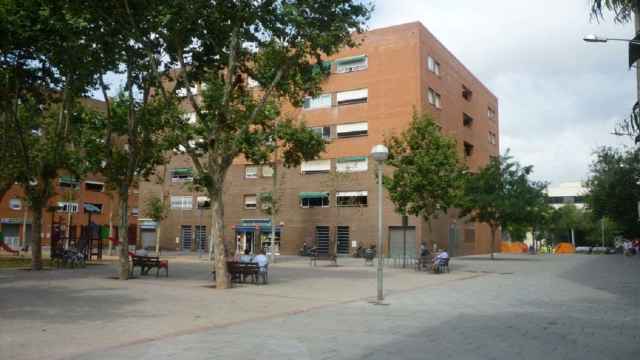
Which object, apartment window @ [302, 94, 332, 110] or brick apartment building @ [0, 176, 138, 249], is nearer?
apartment window @ [302, 94, 332, 110]

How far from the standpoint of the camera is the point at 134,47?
20547 millimetres

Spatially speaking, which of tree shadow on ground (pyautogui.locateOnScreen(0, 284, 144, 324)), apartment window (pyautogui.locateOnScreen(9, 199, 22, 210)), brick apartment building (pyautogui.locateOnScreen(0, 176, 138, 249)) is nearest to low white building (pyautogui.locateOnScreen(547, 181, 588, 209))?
brick apartment building (pyautogui.locateOnScreen(0, 176, 138, 249))

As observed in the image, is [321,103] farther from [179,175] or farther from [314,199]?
[179,175]

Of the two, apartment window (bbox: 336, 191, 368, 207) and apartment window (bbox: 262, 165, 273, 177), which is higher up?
apartment window (bbox: 262, 165, 273, 177)

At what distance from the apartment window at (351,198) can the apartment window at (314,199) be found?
1.25 m

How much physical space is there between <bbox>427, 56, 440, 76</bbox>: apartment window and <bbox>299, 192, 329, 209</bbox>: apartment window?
13.4 meters

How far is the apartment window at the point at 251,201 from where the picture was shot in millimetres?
53625

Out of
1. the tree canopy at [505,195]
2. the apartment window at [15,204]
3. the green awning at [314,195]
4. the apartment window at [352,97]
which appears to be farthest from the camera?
the apartment window at [15,204]

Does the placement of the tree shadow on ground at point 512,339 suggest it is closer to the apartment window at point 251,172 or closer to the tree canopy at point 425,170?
the tree canopy at point 425,170

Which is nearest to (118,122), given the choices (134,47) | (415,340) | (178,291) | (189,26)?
(134,47)

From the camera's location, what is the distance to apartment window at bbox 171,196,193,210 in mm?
58500

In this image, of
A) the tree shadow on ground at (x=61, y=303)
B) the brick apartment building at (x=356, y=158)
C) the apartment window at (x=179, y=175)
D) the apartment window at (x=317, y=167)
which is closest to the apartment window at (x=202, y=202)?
the brick apartment building at (x=356, y=158)

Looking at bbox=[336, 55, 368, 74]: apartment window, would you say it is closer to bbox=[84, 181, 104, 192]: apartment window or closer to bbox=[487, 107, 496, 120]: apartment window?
bbox=[487, 107, 496, 120]: apartment window

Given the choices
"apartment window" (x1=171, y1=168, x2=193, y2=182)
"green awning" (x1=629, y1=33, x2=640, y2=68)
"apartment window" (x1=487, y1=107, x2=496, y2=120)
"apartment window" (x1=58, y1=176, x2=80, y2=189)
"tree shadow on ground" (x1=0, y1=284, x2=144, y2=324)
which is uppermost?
"apartment window" (x1=487, y1=107, x2=496, y2=120)
